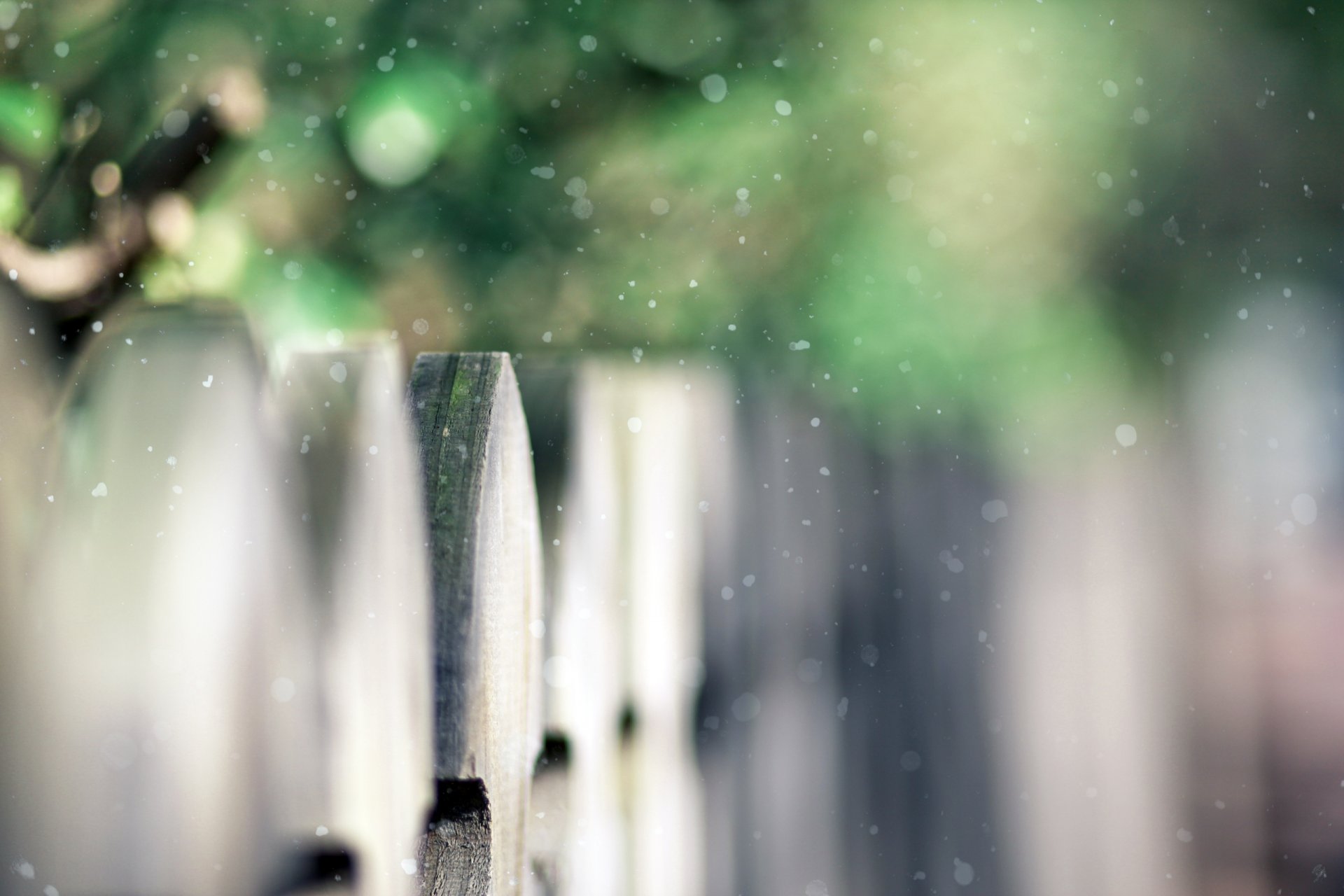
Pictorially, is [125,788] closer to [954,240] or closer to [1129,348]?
[954,240]

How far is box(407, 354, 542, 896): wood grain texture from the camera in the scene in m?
0.45

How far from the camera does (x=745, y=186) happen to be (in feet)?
5.22

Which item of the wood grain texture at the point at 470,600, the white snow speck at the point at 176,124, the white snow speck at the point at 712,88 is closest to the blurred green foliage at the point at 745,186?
the white snow speck at the point at 712,88

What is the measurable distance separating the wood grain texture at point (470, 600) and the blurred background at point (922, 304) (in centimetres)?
77

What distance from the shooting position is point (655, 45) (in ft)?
5.18

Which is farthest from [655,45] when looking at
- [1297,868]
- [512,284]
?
[1297,868]

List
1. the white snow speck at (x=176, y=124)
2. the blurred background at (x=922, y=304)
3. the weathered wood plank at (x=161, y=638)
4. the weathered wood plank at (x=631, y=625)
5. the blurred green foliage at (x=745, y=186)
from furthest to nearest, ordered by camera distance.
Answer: the blurred green foliage at (x=745, y=186) < the blurred background at (x=922, y=304) < the white snow speck at (x=176, y=124) < the weathered wood plank at (x=631, y=625) < the weathered wood plank at (x=161, y=638)

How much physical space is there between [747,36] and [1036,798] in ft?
4.13

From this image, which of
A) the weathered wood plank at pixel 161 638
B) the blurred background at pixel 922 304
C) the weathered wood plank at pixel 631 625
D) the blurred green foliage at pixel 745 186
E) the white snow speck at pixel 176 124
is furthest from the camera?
the blurred green foliage at pixel 745 186

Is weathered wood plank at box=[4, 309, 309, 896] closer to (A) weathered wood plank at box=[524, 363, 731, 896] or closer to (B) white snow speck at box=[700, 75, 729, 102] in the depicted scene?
(A) weathered wood plank at box=[524, 363, 731, 896]

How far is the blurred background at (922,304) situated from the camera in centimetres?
136

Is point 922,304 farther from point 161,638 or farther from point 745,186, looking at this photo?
point 161,638

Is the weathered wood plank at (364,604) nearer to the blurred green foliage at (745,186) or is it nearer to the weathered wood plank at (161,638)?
the weathered wood plank at (161,638)

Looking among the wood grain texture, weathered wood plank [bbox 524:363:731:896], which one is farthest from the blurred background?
the wood grain texture
